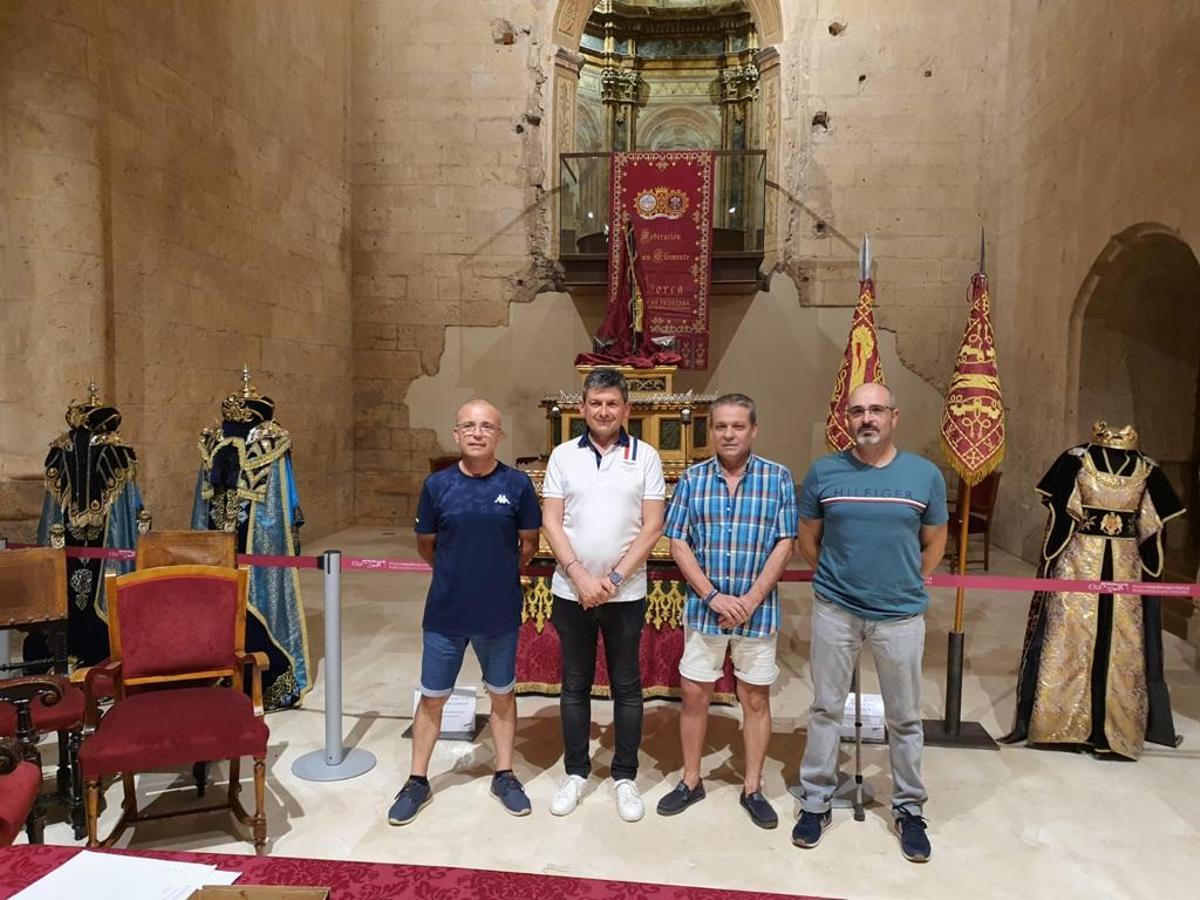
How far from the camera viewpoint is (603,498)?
3.00 metres

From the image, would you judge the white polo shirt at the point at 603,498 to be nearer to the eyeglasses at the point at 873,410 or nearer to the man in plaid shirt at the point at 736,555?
the man in plaid shirt at the point at 736,555

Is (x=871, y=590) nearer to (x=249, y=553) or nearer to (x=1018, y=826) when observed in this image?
(x=1018, y=826)

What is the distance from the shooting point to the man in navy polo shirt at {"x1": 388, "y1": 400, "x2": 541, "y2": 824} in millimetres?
2984

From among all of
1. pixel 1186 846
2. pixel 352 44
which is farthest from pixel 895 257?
pixel 1186 846

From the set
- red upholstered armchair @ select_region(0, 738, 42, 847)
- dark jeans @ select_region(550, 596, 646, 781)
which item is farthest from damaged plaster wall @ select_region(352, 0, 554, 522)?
red upholstered armchair @ select_region(0, 738, 42, 847)

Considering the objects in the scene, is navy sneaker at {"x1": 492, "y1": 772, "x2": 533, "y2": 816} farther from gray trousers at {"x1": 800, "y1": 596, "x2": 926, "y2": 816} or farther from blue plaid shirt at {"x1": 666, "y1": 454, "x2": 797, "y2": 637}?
gray trousers at {"x1": 800, "y1": 596, "x2": 926, "y2": 816}

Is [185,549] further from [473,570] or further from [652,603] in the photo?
[652,603]

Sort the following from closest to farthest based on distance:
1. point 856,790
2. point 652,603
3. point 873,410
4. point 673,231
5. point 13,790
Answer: point 13,790 → point 873,410 → point 856,790 → point 652,603 → point 673,231

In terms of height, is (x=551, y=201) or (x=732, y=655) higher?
(x=551, y=201)

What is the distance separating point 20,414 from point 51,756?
258 centimetres

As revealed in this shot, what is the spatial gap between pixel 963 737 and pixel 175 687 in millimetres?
3522

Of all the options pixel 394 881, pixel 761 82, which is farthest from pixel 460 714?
pixel 761 82

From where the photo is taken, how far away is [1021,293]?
8383 millimetres

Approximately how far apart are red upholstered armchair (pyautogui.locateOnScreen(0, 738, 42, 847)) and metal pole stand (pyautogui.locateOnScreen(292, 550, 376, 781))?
1397 mm
